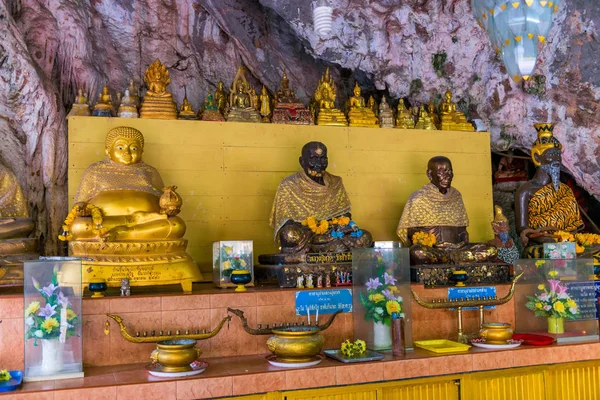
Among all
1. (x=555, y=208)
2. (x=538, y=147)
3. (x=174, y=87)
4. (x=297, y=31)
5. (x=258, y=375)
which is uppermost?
(x=297, y=31)

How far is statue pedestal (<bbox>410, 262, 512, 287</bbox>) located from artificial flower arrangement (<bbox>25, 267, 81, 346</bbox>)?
2.84 meters

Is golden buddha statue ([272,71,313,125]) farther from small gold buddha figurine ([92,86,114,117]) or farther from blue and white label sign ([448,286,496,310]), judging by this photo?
blue and white label sign ([448,286,496,310])

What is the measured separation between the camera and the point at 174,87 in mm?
7535

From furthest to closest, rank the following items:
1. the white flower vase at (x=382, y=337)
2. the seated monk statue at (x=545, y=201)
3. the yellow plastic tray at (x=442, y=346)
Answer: the seated monk statue at (x=545, y=201) → the white flower vase at (x=382, y=337) → the yellow plastic tray at (x=442, y=346)

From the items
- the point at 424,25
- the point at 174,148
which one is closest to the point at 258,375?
the point at 174,148

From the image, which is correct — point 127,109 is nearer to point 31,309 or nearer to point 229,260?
A: point 229,260

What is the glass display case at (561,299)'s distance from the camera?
5246 millimetres

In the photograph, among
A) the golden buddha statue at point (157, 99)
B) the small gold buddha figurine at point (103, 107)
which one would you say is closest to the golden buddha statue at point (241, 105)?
the golden buddha statue at point (157, 99)

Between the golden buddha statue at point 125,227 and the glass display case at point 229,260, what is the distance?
248 mm

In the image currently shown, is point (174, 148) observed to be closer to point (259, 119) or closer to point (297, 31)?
point (259, 119)

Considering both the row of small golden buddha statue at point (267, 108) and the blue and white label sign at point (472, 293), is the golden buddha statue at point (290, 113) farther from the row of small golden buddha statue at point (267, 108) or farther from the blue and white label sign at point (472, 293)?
the blue and white label sign at point (472, 293)

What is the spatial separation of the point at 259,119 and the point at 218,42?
1580 mm

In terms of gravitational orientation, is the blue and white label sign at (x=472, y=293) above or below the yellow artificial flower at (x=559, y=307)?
above

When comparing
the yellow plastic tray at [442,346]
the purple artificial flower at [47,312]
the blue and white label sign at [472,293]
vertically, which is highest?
the purple artificial flower at [47,312]
